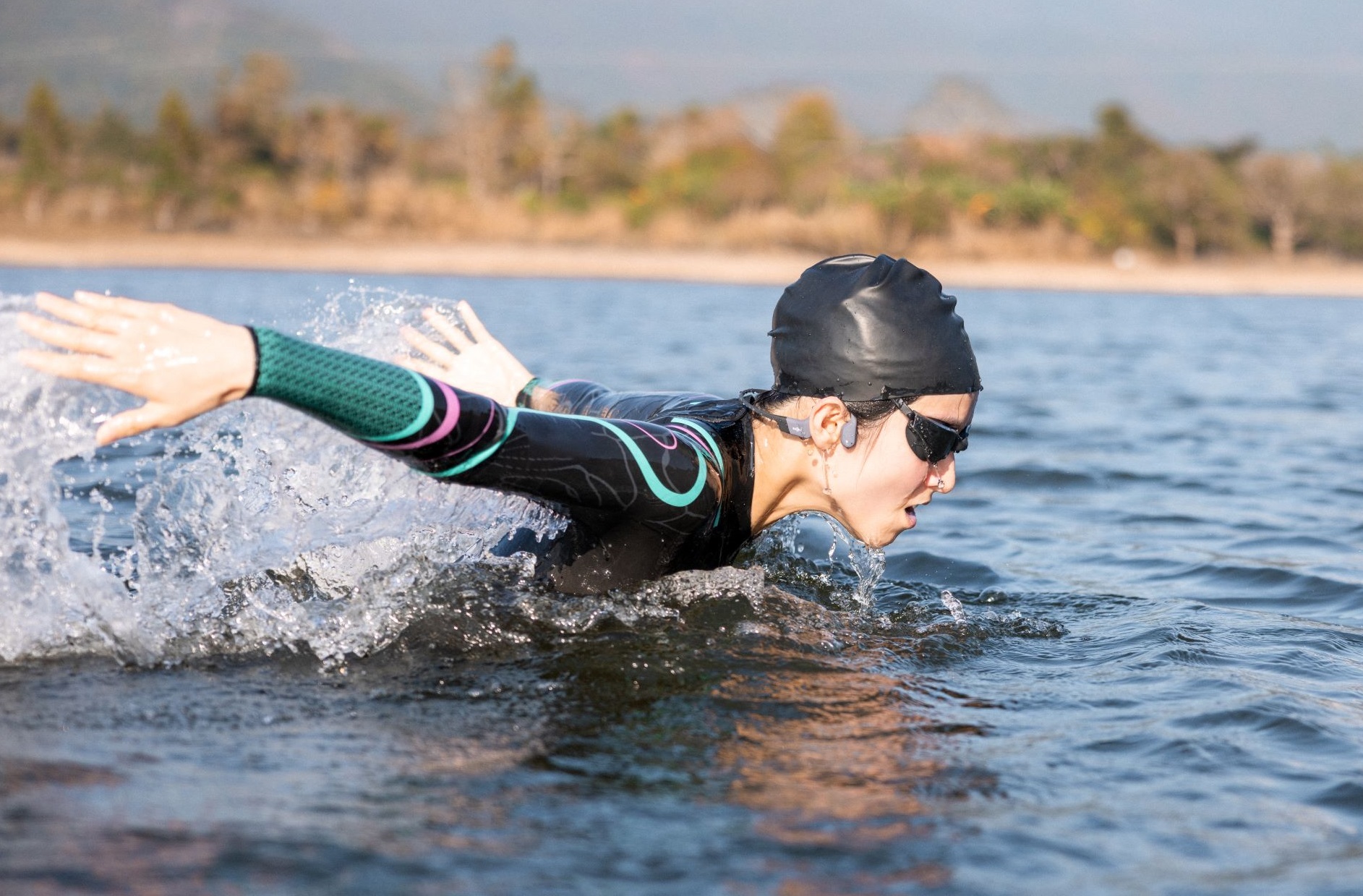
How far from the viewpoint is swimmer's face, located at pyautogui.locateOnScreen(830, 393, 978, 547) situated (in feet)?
12.8

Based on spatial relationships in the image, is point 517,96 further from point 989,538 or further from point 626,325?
point 989,538

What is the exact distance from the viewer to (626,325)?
22.0 metres

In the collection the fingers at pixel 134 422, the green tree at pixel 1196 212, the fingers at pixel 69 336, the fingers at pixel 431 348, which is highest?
the green tree at pixel 1196 212

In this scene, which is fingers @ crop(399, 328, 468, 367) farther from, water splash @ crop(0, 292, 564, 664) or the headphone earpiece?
the headphone earpiece

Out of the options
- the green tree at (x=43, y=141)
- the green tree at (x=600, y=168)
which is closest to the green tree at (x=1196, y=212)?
the green tree at (x=600, y=168)

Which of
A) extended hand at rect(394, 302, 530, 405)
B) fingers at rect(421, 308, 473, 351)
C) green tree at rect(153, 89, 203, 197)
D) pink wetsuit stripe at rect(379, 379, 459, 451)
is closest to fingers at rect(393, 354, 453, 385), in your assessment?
extended hand at rect(394, 302, 530, 405)

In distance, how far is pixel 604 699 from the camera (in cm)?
376

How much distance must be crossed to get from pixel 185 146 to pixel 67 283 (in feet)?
81.1

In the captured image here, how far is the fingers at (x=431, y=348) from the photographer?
4.68m

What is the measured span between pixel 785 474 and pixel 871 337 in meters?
0.46

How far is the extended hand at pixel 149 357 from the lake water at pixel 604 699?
0.81m

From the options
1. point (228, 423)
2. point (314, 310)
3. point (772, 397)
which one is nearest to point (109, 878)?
point (772, 397)

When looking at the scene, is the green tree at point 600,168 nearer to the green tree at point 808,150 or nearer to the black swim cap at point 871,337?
the green tree at point 808,150

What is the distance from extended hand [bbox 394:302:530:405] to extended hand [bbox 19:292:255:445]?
1.85 meters
